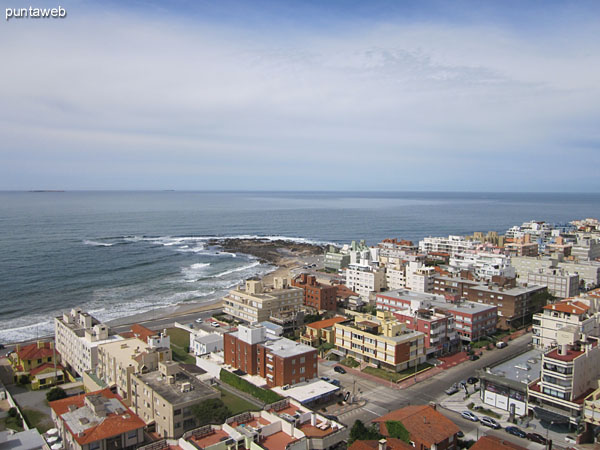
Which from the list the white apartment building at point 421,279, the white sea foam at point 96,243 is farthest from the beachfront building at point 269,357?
the white sea foam at point 96,243

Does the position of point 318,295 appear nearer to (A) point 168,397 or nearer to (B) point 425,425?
(B) point 425,425

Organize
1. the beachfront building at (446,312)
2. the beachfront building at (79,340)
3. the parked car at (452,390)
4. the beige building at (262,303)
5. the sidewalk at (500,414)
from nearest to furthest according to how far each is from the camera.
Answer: the sidewalk at (500,414), the parked car at (452,390), the beachfront building at (79,340), the beachfront building at (446,312), the beige building at (262,303)

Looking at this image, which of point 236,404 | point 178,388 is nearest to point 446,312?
point 236,404

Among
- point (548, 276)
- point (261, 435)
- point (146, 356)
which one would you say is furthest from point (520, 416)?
point (548, 276)

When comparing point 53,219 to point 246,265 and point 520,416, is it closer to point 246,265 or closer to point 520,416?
point 246,265

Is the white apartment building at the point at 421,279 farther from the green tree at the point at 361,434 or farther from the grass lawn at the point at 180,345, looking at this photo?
the green tree at the point at 361,434

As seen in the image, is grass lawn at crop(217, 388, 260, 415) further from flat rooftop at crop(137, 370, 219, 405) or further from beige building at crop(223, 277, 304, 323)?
beige building at crop(223, 277, 304, 323)
